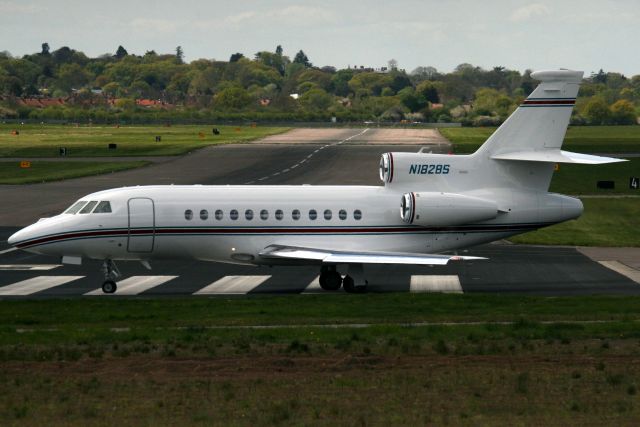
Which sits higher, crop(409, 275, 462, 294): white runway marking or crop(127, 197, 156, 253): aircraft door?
crop(127, 197, 156, 253): aircraft door

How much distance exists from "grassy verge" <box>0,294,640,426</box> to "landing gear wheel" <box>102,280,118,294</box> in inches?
172

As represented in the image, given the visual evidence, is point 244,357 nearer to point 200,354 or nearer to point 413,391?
point 200,354

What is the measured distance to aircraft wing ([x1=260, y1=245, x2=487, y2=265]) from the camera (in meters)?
34.4

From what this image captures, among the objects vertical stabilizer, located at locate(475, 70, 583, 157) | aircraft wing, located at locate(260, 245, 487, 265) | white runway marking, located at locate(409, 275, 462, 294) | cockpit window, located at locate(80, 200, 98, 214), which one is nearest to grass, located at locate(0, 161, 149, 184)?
cockpit window, located at locate(80, 200, 98, 214)

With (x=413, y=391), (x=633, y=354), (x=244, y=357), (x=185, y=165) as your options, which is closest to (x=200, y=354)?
(x=244, y=357)

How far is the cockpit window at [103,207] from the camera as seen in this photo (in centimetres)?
3566

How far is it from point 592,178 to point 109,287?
197ft

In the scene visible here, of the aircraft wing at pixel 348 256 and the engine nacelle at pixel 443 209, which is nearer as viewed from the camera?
the aircraft wing at pixel 348 256

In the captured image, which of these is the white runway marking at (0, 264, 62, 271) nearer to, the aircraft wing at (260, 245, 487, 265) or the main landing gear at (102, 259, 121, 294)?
the main landing gear at (102, 259, 121, 294)

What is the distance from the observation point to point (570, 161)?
35844 millimetres

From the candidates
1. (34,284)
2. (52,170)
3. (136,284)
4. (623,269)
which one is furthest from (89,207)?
(52,170)

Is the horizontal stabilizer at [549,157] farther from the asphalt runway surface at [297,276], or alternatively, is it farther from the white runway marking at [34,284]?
the white runway marking at [34,284]

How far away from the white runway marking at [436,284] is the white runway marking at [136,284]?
27.4 ft

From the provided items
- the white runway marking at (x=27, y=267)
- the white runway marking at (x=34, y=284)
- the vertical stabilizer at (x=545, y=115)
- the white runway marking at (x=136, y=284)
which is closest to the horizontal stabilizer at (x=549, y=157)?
the vertical stabilizer at (x=545, y=115)
